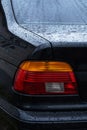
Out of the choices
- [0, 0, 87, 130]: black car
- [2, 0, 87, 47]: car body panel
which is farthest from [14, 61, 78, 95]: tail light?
[2, 0, 87, 47]: car body panel

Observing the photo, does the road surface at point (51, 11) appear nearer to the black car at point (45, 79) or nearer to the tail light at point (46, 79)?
the black car at point (45, 79)

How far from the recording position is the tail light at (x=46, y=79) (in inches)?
103

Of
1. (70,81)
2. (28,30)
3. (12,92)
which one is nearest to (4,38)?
(28,30)

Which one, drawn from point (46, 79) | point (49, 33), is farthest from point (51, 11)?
point (46, 79)

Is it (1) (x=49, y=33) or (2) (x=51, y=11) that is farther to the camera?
(2) (x=51, y=11)

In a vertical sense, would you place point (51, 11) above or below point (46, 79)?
above

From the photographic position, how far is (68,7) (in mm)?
3293

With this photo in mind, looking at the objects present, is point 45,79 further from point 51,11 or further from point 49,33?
point 51,11

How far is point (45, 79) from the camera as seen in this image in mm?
2637

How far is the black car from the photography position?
2.58 m

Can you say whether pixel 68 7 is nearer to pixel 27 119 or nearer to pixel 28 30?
pixel 28 30

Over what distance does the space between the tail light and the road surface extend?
0.47m

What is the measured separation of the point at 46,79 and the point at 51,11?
772mm

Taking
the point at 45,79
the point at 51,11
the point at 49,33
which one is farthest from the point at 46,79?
the point at 51,11
